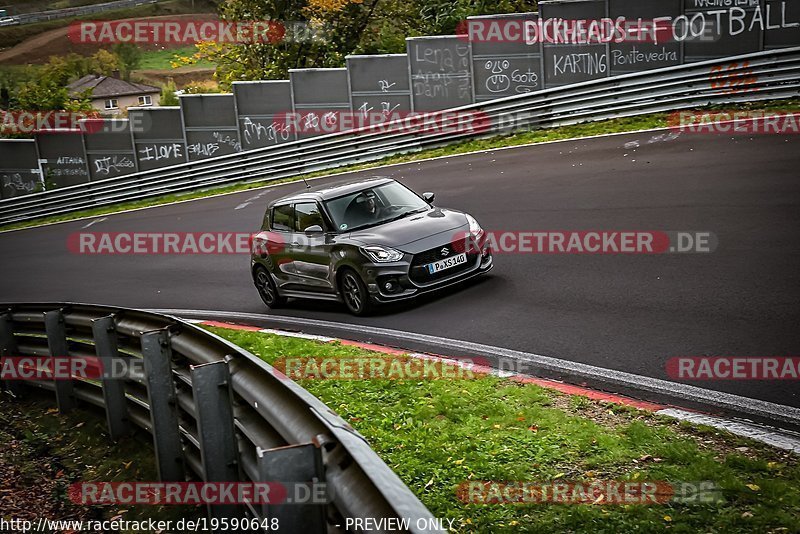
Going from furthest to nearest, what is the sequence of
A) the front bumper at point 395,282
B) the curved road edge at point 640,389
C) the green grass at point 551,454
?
the front bumper at point 395,282, the curved road edge at point 640,389, the green grass at point 551,454

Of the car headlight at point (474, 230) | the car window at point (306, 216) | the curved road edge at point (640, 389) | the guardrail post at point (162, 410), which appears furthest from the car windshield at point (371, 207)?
the guardrail post at point (162, 410)

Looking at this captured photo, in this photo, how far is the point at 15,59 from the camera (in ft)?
323

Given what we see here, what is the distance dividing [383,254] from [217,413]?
615 cm

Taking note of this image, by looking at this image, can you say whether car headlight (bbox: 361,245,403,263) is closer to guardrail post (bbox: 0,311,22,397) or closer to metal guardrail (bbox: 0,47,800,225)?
guardrail post (bbox: 0,311,22,397)

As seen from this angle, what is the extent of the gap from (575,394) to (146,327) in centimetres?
342

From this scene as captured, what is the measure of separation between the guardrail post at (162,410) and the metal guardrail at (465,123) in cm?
1696

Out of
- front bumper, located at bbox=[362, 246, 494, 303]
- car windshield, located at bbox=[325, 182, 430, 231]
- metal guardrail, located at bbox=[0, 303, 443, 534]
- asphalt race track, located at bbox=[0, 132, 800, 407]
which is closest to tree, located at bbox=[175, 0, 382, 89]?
asphalt race track, located at bbox=[0, 132, 800, 407]

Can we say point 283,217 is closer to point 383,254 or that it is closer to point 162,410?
point 383,254

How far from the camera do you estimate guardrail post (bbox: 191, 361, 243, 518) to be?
18.0 ft

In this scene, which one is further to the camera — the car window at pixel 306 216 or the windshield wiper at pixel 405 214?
the car window at pixel 306 216

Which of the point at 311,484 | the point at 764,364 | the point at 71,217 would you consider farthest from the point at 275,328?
the point at 71,217

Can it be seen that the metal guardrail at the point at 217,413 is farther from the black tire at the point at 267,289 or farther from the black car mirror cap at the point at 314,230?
the black tire at the point at 267,289

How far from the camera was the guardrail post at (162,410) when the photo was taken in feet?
21.5

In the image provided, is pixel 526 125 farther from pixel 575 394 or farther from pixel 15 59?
pixel 15 59
